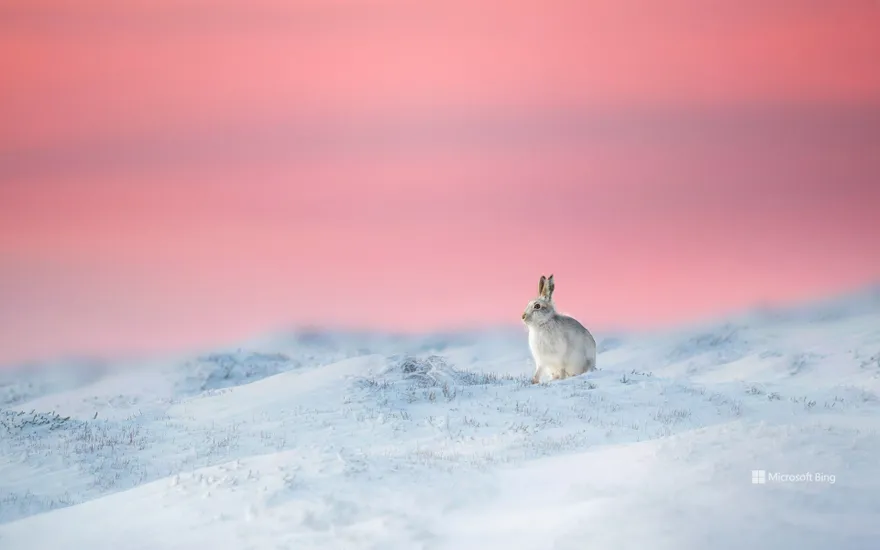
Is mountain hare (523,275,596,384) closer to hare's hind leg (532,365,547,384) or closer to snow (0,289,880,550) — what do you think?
hare's hind leg (532,365,547,384)

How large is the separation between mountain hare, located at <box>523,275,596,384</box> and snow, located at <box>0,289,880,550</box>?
30.1 inches

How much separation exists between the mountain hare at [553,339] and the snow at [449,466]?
77 cm

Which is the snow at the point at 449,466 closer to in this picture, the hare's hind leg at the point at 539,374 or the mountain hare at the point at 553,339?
the mountain hare at the point at 553,339

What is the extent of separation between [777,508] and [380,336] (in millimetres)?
57361

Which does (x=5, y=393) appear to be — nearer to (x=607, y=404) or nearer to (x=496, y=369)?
(x=496, y=369)

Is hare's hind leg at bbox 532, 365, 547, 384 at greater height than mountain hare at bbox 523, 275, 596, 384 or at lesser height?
lesser

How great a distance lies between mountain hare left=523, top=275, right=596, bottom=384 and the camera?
2514cm

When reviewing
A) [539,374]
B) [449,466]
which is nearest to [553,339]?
[539,374]

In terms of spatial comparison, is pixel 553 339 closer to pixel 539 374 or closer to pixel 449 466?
pixel 539 374

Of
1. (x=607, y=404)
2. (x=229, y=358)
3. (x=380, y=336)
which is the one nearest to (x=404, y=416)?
(x=607, y=404)

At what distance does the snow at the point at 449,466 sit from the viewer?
39.2ft

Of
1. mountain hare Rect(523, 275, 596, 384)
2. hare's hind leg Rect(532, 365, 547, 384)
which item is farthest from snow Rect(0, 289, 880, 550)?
hare's hind leg Rect(532, 365, 547, 384)

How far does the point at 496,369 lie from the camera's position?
5603cm

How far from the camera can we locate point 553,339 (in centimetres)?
2511
